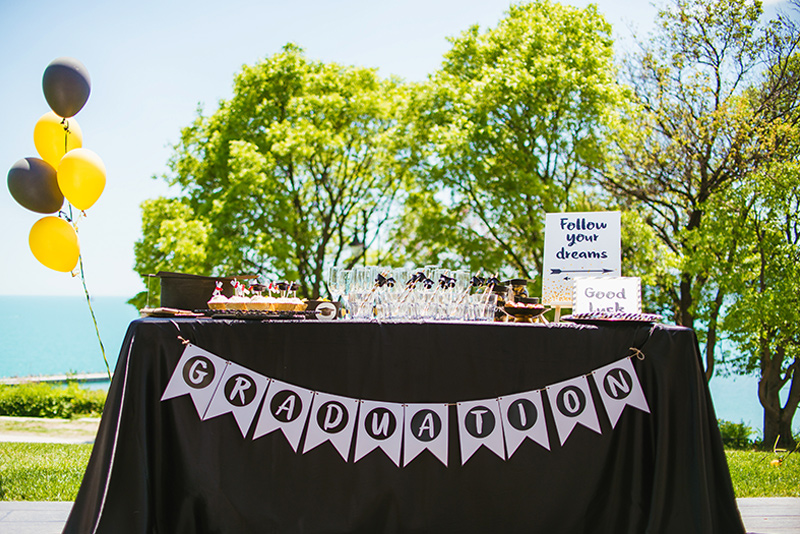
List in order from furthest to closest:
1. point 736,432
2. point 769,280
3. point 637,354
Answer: point 736,432, point 769,280, point 637,354

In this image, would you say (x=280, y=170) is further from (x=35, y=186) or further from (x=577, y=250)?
(x=577, y=250)

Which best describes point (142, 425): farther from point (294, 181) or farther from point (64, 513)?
point (294, 181)

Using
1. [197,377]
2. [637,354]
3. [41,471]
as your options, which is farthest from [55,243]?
[637,354]

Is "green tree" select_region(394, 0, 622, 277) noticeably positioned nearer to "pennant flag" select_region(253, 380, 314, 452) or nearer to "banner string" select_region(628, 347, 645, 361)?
"banner string" select_region(628, 347, 645, 361)

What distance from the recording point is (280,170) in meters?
18.5

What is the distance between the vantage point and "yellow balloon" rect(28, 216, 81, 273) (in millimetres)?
5012

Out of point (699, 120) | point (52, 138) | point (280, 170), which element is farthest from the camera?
point (280, 170)

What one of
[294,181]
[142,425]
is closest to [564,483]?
[142,425]

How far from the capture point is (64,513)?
11.9 ft

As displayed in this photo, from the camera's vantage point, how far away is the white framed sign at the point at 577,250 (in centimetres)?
365

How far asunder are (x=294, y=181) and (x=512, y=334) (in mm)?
16995

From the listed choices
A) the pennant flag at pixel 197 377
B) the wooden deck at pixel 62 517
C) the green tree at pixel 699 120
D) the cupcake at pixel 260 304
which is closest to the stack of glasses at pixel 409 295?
the cupcake at pixel 260 304

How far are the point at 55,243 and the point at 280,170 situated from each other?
13.8 metres

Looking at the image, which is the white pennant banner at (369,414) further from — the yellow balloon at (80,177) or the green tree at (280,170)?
the green tree at (280,170)
